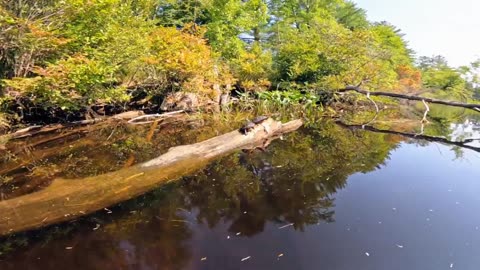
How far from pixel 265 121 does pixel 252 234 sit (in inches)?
239

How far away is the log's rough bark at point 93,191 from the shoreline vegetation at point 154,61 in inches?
196

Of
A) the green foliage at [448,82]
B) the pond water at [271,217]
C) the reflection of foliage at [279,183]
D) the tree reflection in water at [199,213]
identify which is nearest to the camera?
the tree reflection in water at [199,213]

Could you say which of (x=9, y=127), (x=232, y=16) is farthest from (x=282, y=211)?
(x=232, y=16)

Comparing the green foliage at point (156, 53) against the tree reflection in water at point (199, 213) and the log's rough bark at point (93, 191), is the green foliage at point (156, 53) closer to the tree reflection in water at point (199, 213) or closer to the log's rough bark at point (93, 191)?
the log's rough bark at point (93, 191)

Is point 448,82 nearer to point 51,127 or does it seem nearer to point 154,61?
point 154,61

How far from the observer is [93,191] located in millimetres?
5340

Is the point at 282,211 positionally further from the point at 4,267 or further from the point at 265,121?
the point at 265,121

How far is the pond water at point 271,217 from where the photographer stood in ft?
12.9

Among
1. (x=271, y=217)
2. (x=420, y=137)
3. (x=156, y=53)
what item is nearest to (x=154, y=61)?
(x=156, y=53)

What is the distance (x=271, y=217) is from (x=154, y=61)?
34.8 feet

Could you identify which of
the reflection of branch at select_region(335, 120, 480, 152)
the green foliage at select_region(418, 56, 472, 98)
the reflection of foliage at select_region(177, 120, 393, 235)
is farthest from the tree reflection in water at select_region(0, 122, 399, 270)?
the green foliage at select_region(418, 56, 472, 98)

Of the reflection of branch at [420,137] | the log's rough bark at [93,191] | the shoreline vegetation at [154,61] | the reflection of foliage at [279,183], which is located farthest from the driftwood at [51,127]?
the reflection of branch at [420,137]

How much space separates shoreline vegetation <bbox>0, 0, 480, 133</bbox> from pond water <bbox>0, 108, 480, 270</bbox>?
2683mm

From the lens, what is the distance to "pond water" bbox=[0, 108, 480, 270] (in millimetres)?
3936
